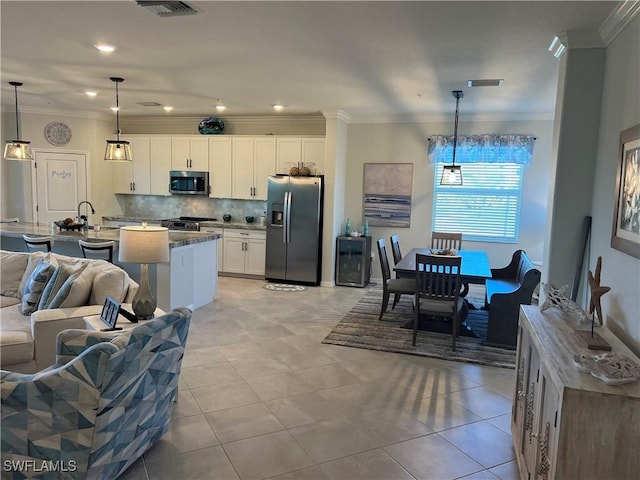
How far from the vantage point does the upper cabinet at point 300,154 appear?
7.02m

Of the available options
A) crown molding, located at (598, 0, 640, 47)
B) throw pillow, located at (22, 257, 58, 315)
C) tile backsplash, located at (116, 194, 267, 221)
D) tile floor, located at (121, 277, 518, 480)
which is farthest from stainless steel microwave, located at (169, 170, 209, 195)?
crown molding, located at (598, 0, 640, 47)

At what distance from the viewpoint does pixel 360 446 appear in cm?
268

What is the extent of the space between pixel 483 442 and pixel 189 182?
245 inches

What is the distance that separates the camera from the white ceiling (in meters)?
2.91

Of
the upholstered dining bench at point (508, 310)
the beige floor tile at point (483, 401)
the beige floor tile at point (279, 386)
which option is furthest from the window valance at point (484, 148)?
the beige floor tile at point (279, 386)

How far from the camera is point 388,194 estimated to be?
7.10 metres

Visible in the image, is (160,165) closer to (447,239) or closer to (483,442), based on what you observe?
(447,239)

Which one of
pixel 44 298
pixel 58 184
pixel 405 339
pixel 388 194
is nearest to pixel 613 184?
pixel 405 339

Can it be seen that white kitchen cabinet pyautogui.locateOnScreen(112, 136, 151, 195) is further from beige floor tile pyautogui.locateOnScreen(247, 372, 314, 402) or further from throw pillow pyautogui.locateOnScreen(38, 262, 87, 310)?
beige floor tile pyautogui.locateOnScreen(247, 372, 314, 402)

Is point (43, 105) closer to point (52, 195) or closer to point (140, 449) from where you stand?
point (52, 195)

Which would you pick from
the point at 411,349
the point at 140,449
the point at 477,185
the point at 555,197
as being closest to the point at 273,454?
the point at 140,449

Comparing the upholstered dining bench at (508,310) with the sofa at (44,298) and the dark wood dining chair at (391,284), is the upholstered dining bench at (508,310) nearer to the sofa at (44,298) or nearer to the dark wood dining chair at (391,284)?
the dark wood dining chair at (391,284)

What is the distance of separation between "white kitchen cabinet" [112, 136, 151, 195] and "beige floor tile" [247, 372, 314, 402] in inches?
212

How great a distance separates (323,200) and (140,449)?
4893 millimetres
